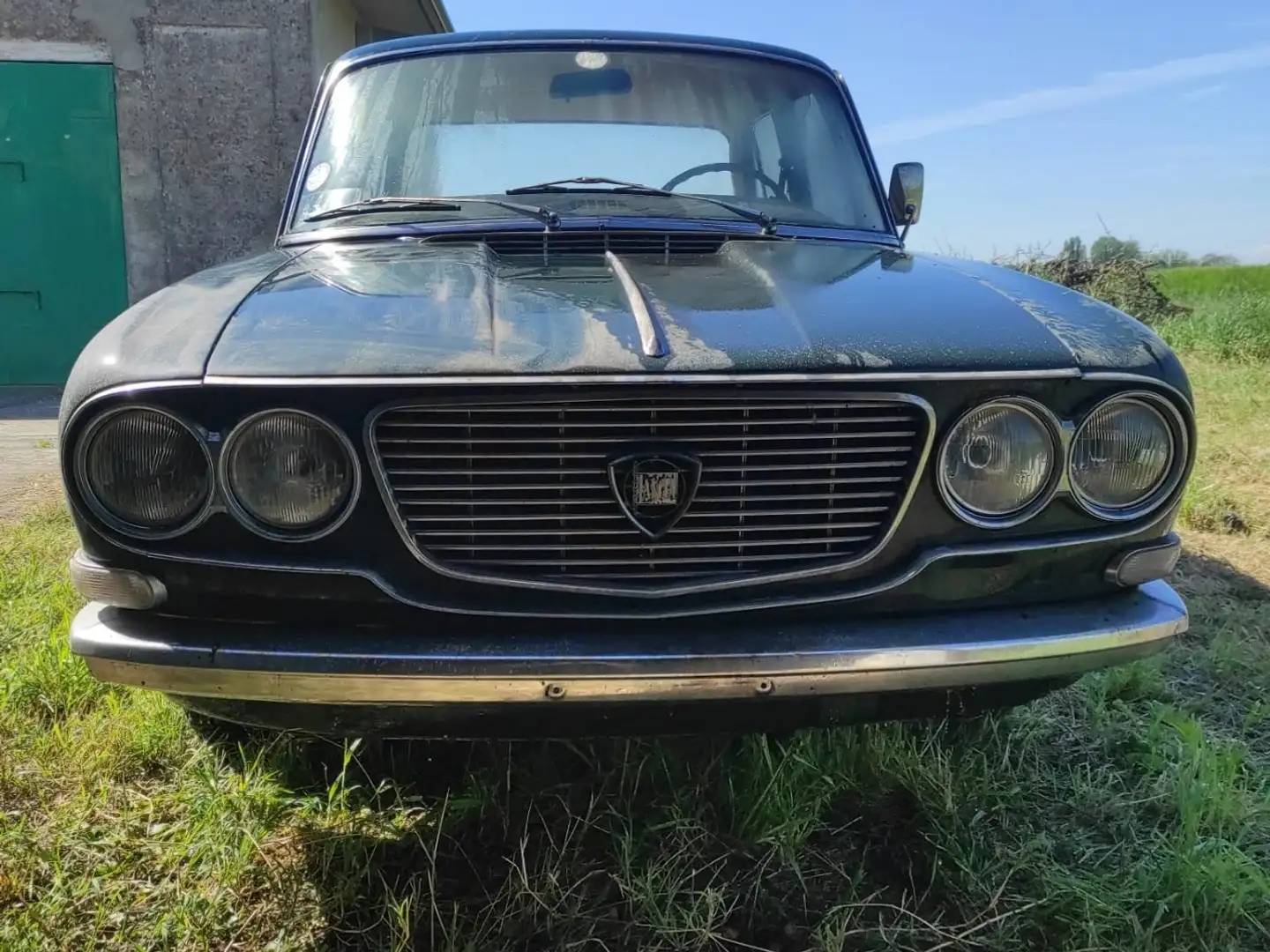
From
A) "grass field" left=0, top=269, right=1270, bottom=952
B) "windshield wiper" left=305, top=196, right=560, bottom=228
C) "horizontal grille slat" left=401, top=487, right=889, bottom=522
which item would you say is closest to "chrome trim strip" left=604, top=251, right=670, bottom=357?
"horizontal grille slat" left=401, top=487, right=889, bottom=522

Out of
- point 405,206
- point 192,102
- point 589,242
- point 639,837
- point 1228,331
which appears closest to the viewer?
point 639,837

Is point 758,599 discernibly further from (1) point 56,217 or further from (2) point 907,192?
(1) point 56,217

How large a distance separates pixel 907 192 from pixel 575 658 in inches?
79.7

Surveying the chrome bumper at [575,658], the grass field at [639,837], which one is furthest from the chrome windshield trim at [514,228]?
the grass field at [639,837]

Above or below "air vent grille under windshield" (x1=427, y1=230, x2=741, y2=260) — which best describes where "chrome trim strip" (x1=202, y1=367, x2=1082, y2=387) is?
below

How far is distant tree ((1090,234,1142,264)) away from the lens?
35.9 ft

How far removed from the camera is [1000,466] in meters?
1.60

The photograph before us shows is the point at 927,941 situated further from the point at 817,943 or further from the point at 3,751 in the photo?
the point at 3,751

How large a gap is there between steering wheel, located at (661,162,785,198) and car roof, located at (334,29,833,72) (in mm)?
313

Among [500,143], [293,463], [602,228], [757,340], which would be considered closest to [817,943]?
[757,340]

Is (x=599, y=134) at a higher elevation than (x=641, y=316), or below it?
higher

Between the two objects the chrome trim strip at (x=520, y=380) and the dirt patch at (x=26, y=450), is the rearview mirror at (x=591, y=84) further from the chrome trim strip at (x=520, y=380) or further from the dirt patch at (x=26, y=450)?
the dirt patch at (x=26, y=450)

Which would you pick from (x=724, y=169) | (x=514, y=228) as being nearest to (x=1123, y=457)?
(x=514, y=228)

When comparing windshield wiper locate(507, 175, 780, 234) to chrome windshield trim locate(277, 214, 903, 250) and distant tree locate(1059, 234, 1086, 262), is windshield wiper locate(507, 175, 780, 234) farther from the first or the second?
distant tree locate(1059, 234, 1086, 262)
